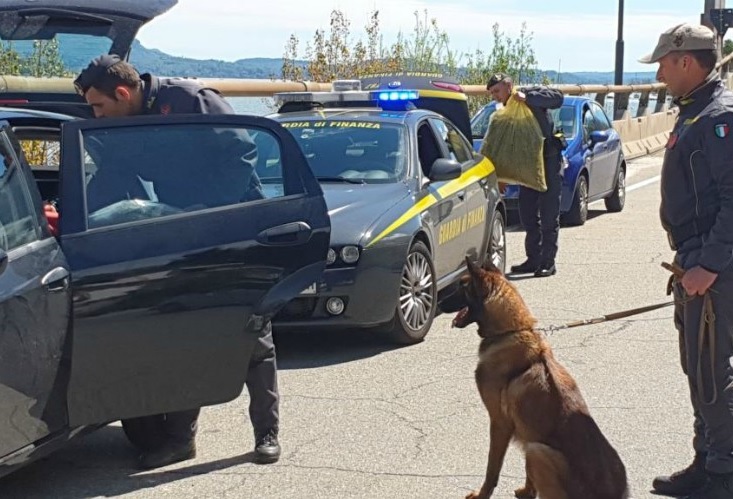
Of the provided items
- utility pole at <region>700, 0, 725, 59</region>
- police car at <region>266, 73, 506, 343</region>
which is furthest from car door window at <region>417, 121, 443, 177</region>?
utility pole at <region>700, 0, 725, 59</region>

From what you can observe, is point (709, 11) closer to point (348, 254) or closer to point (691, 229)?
point (348, 254)

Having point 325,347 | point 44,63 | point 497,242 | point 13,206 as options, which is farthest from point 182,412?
point 44,63

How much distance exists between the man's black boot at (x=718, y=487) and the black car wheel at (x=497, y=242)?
5.30 m

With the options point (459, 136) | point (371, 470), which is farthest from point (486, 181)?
point (371, 470)

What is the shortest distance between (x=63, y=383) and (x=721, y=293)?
264cm

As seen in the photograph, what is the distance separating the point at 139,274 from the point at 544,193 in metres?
6.72

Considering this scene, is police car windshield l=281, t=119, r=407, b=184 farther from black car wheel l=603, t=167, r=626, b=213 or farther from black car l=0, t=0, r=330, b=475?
black car wheel l=603, t=167, r=626, b=213

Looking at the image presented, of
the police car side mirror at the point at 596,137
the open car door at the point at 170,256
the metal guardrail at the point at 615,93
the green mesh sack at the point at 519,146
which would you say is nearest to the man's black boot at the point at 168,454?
the open car door at the point at 170,256

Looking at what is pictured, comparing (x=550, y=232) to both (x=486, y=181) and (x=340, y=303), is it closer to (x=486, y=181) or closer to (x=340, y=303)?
(x=486, y=181)

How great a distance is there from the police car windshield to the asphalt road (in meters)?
1.18

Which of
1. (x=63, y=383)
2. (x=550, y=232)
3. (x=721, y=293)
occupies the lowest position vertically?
(x=550, y=232)

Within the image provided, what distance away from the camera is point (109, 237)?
4848mm

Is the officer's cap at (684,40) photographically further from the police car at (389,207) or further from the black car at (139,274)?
the police car at (389,207)

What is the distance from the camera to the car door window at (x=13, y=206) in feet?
15.3
